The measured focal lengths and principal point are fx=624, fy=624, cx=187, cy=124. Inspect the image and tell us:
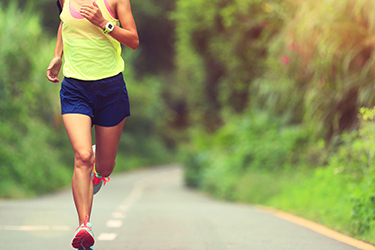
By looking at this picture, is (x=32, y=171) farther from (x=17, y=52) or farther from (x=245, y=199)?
(x=245, y=199)

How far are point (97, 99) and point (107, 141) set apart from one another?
0.36 meters

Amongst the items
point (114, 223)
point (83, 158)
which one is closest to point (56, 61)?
point (83, 158)

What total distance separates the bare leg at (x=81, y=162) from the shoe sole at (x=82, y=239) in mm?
214

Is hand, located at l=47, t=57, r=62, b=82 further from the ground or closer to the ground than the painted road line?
further from the ground

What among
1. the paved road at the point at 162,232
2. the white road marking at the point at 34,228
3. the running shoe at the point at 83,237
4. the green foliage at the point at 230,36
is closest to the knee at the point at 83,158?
the running shoe at the point at 83,237

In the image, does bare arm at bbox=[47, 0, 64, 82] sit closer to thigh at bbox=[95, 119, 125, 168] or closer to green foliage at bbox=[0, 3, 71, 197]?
thigh at bbox=[95, 119, 125, 168]

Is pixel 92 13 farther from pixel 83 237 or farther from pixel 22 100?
pixel 22 100

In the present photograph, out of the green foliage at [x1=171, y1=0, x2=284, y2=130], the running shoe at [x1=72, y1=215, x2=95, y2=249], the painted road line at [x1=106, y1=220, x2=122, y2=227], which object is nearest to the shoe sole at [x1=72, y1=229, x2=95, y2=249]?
the running shoe at [x1=72, y1=215, x2=95, y2=249]

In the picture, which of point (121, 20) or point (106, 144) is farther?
point (106, 144)

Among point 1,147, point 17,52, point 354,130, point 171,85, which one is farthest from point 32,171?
point 171,85

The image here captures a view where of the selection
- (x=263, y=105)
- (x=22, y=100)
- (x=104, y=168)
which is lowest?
(x=22, y=100)

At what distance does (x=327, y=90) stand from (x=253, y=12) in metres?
6.55

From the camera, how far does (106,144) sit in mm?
4902

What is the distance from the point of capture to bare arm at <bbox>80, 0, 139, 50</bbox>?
445 cm
